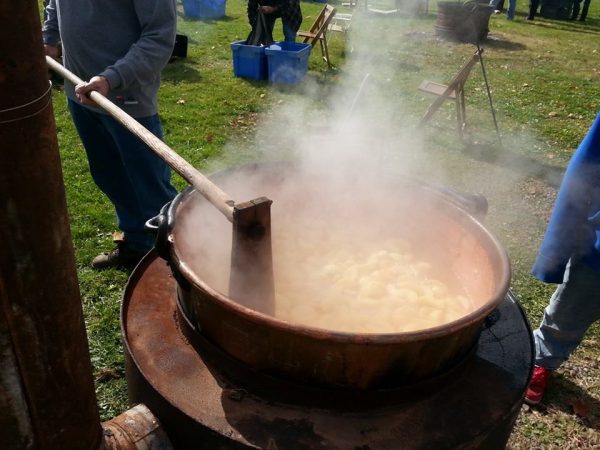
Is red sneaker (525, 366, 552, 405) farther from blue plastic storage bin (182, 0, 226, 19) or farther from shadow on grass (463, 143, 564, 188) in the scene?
blue plastic storage bin (182, 0, 226, 19)

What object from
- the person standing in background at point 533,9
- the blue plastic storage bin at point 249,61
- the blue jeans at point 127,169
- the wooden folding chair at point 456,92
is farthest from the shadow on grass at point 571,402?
the person standing in background at point 533,9

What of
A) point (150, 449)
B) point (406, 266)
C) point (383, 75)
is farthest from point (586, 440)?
point (383, 75)

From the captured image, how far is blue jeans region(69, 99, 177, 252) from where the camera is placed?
3242mm

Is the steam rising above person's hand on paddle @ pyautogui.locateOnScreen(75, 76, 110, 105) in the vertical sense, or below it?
below

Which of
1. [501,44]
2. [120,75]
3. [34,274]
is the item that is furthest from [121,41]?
[501,44]

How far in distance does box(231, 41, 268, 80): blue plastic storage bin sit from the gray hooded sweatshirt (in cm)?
531

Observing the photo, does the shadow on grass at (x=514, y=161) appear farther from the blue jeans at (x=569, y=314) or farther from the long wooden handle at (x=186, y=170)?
the long wooden handle at (x=186, y=170)

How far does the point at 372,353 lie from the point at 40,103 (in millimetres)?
1192

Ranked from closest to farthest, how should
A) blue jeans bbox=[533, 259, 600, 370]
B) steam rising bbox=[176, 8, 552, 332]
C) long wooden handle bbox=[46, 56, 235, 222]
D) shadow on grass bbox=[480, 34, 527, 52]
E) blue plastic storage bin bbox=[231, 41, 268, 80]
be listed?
long wooden handle bbox=[46, 56, 235, 222]
steam rising bbox=[176, 8, 552, 332]
blue jeans bbox=[533, 259, 600, 370]
blue plastic storage bin bbox=[231, 41, 268, 80]
shadow on grass bbox=[480, 34, 527, 52]

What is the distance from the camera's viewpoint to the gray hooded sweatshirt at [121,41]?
294 centimetres

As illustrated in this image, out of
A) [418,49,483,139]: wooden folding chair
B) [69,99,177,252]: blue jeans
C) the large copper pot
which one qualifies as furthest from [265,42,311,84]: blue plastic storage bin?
the large copper pot

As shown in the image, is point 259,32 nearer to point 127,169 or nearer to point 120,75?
point 127,169

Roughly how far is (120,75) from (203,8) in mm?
11058

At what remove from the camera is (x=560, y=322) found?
285 centimetres
